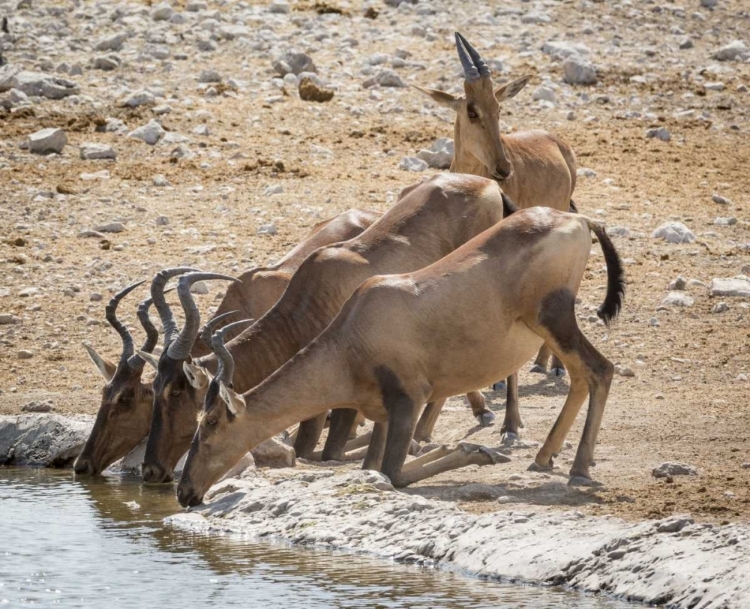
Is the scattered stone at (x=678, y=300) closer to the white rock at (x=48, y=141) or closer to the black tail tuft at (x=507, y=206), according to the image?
the black tail tuft at (x=507, y=206)

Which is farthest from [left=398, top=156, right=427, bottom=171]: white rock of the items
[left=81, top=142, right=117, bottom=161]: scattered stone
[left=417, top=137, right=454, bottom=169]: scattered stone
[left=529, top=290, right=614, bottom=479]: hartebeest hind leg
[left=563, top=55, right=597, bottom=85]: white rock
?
[left=529, top=290, right=614, bottom=479]: hartebeest hind leg

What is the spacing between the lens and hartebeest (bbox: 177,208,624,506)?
9375mm

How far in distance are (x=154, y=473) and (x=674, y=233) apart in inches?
313

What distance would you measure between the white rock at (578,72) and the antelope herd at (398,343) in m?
12.0

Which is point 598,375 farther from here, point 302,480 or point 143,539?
point 143,539

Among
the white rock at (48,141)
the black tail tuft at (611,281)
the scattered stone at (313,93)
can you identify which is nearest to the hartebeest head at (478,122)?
the black tail tuft at (611,281)

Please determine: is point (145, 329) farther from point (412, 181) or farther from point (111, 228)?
point (412, 181)

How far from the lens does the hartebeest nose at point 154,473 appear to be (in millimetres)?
10430

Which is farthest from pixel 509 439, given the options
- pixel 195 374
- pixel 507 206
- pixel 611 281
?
pixel 195 374

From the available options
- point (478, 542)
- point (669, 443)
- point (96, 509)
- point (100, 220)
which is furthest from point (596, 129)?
point (478, 542)

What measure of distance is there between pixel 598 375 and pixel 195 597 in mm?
3022

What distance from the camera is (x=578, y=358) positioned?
935cm

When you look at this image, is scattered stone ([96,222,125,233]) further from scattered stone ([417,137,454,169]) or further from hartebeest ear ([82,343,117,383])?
hartebeest ear ([82,343,117,383])

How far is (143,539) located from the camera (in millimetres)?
9133
